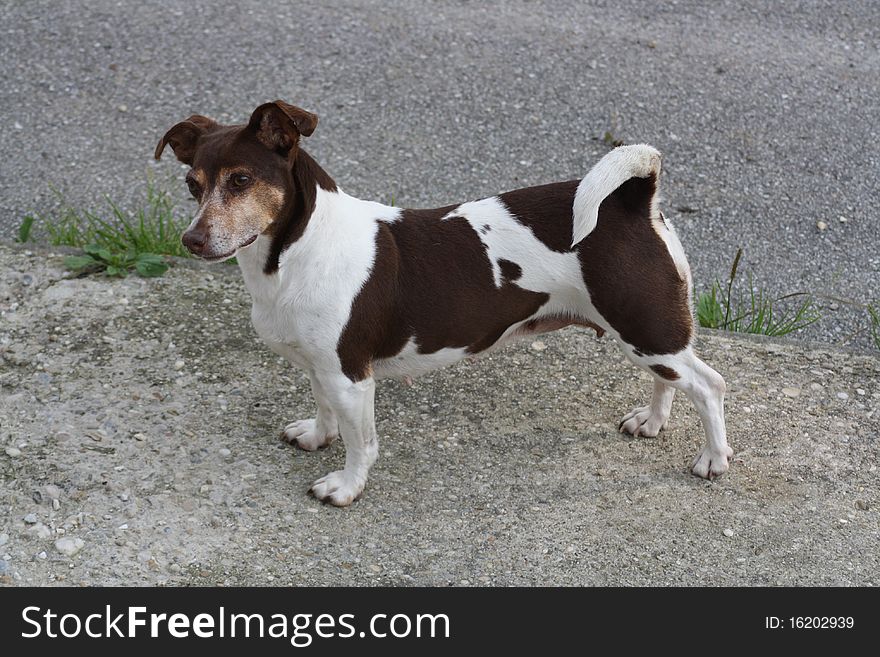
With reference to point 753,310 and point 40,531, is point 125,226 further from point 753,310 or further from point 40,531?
point 753,310

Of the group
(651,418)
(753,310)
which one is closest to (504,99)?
(753,310)

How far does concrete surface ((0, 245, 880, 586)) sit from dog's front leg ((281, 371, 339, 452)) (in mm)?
55

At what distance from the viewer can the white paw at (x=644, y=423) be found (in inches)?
166

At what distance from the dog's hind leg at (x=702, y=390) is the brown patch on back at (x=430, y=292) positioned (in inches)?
20.2

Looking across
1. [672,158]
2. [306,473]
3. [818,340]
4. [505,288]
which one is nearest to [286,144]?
[505,288]

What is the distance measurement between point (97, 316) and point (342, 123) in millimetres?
2372

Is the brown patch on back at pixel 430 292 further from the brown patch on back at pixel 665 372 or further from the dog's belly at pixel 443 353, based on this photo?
the brown patch on back at pixel 665 372

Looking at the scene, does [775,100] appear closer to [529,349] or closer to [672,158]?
[672,158]

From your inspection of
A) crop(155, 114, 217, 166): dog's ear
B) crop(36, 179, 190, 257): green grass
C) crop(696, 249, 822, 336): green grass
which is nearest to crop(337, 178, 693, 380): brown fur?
crop(155, 114, 217, 166): dog's ear

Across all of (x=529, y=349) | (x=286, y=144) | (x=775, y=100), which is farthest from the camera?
(x=775, y=100)

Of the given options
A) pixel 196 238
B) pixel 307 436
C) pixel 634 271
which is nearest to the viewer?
pixel 196 238

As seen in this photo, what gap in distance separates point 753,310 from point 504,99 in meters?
2.47

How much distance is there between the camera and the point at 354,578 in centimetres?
354

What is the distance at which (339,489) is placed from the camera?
3.85 metres
